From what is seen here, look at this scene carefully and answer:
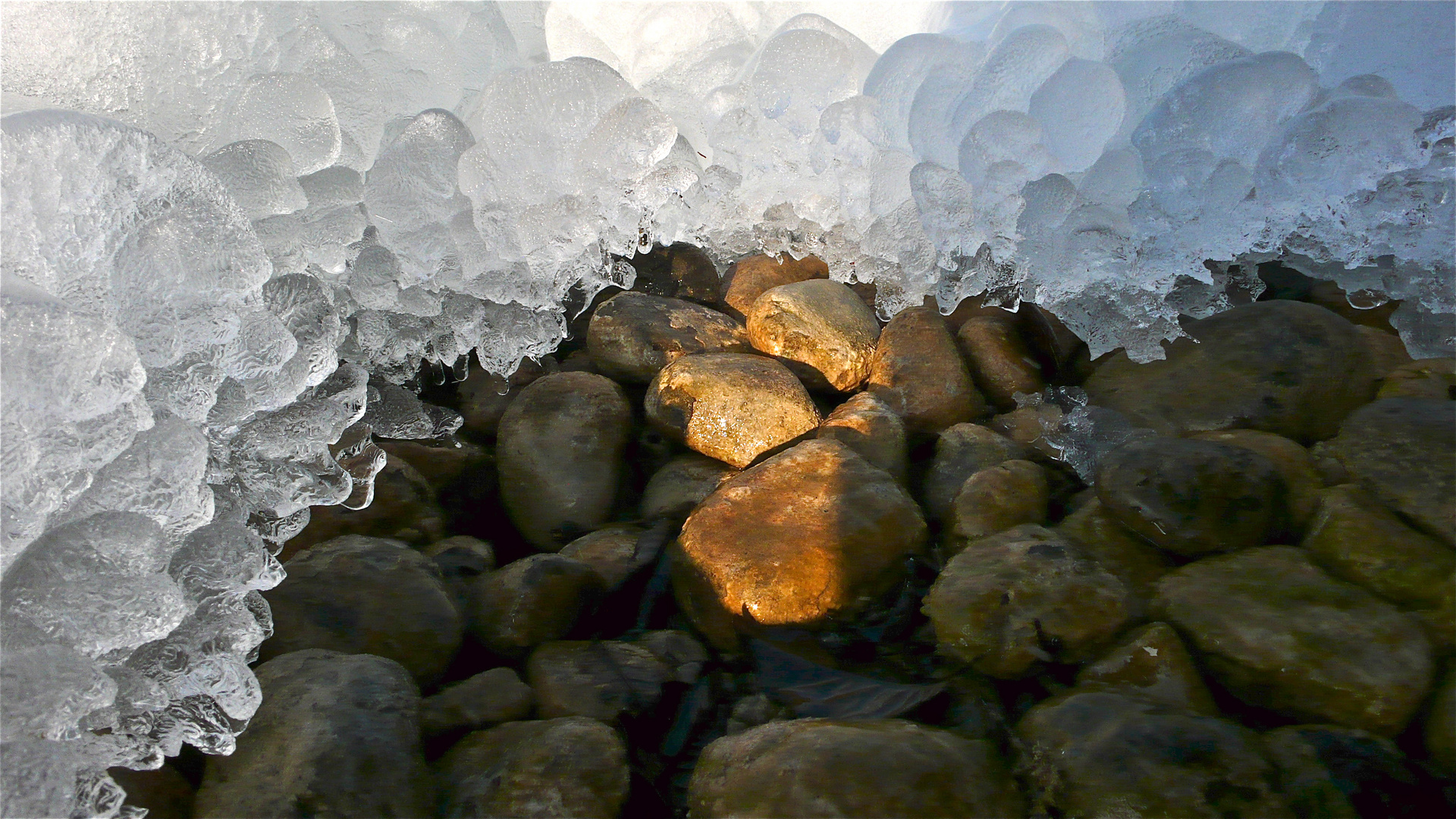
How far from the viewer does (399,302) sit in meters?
2.52

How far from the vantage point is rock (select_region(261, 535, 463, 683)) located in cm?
176

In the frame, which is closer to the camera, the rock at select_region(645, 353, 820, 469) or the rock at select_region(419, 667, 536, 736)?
the rock at select_region(419, 667, 536, 736)

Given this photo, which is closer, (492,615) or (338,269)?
(492,615)

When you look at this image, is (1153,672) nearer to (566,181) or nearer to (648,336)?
(648,336)

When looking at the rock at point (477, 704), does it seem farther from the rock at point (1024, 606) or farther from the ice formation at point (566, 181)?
the rock at point (1024, 606)

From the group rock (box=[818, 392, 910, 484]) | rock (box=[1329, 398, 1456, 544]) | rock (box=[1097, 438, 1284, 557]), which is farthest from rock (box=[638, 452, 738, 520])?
rock (box=[1329, 398, 1456, 544])

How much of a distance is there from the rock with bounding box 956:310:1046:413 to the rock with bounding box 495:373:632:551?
1.07 metres

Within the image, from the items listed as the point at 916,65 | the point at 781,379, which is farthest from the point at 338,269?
the point at 916,65

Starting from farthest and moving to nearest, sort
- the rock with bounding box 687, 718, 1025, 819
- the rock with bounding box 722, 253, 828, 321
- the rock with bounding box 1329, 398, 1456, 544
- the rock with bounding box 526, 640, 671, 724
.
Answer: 1. the rock with bounding box 722, 253, 828, 321
2. the rock with bounding box 1329, 398, 1456, 544
3. the rock with bounding box 526, 640, 671, 724
4. the rock with bounding box 687, 718, 1025, 819

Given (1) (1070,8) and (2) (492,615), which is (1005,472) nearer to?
(2) (492,615)

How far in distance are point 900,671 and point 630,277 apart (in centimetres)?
148

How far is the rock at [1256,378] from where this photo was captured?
7.39ft

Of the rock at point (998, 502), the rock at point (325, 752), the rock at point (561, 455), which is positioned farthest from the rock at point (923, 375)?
the rock at point (325, 752)

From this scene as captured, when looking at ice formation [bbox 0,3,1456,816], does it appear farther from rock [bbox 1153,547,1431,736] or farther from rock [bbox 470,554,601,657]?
rock [bbox 1153,547,1431,736]
